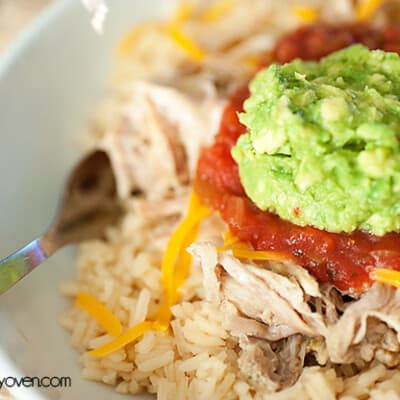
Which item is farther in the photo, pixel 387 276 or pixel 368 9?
pixel 368 9

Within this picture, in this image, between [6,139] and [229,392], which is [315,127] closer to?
[229,392]

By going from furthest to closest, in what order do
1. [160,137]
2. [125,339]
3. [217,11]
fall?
[217,11] → [160,137] → [125,339]

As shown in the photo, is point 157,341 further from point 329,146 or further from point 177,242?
point 329,146

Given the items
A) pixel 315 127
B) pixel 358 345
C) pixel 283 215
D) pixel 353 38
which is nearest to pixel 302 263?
pixel 283 215

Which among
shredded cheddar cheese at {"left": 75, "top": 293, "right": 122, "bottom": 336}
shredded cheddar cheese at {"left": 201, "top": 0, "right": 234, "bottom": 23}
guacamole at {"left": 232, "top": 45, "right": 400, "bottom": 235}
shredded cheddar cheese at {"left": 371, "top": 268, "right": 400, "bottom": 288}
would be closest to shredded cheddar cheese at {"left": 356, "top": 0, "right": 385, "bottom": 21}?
shredded cheddar cheese at {"left": 201, "top": 0, "right": 234, "bottom": 23}

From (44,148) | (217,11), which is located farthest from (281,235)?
(217,11)

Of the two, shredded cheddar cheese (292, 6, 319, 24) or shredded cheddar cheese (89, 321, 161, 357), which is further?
shredded cheddar cheese (292, 6, 319, 24)

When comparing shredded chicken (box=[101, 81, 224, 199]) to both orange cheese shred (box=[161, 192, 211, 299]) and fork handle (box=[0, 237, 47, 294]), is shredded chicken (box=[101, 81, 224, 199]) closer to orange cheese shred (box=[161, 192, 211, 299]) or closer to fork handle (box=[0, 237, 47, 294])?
orange cheese shred (box=[161, 192, 211, 299])
